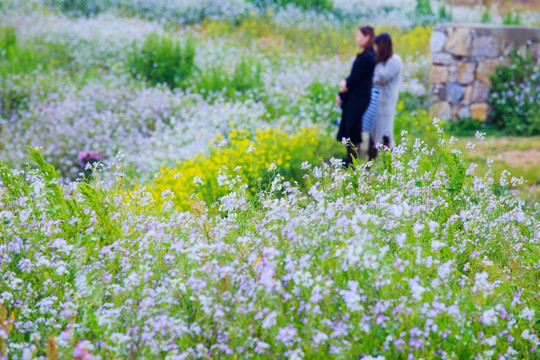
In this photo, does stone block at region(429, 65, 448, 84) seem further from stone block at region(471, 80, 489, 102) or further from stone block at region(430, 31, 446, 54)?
stone block at region(471, 80, 489, 102)

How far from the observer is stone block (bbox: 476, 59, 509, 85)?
1033 cm

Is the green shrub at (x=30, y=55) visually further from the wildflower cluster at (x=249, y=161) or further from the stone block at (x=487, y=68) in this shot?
the stone block at (x=487, y=68)

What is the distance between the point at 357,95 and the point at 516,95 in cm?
456

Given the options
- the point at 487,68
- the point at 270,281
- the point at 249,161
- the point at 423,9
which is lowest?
the point at 249,161

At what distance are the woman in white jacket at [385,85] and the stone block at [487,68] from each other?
375cm

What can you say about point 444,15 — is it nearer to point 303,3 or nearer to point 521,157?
point 303,3

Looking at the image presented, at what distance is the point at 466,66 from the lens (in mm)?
10250

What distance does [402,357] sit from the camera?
8.18 ft

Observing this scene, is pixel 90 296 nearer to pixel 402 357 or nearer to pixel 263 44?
pixel 402 357

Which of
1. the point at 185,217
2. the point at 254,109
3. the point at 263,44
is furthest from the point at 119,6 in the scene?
the point at 185,217

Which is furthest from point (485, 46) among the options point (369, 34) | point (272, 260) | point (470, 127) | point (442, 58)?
point (272, 260)

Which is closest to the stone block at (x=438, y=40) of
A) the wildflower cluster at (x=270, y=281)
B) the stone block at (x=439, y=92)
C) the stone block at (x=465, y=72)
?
the stone block at (x=465, y=72)

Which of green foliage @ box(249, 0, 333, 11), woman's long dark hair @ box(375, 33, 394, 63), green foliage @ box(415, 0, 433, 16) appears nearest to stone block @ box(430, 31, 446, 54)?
woman's long dark hair @ box(375, 33, 394, 63)

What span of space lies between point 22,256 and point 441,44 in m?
8.79
